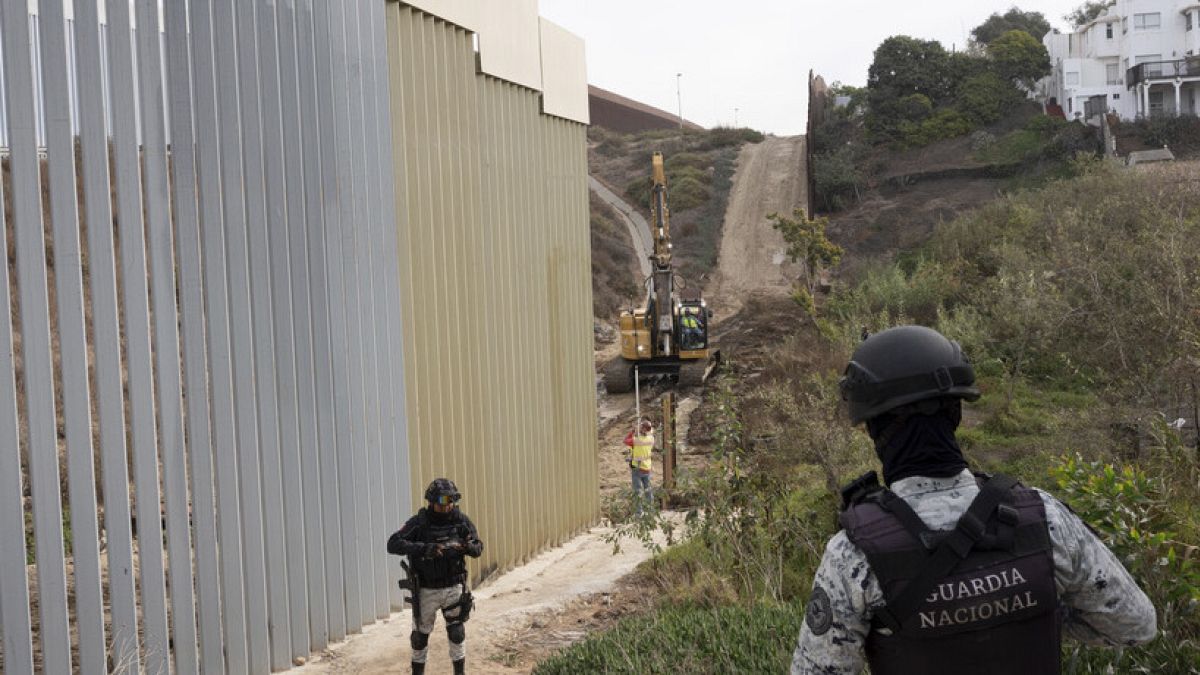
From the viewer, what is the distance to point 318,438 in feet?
29.8

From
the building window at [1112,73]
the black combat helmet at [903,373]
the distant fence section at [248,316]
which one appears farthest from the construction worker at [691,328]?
the building window at [1112,73]

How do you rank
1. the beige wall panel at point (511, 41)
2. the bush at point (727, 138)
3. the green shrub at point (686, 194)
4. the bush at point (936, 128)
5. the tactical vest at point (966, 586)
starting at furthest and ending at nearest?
the bush at point (727, 138)
the green shrub at point (686, 194)
the bush at point (936, 128)
the beige wall panel at point (511, 41)
the tactical vest at point (966, 586)

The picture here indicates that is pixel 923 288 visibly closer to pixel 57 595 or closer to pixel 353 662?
pixel 353 662

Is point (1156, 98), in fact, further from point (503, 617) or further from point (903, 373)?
point (903, 373)

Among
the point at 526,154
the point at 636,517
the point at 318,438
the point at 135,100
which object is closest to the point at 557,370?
the point at 526,154

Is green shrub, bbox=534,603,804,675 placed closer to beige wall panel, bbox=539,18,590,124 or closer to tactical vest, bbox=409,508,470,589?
tactical vest, bbox=409,508,470,589

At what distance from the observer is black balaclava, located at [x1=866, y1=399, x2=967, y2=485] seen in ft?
9.12

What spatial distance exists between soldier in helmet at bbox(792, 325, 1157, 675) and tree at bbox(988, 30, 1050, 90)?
5427cm

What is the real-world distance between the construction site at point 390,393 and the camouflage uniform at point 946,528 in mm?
30

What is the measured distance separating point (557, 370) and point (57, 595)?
317 inches

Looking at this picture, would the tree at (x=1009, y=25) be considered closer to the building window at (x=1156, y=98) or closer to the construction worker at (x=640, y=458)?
the building window at (x=1156, y=98)

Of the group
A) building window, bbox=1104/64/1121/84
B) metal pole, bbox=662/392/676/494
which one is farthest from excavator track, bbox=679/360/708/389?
building window, bbox=1104/64/1121/84

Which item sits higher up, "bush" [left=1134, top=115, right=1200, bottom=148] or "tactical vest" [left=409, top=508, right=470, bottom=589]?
"bush" [left=1134, top=115, right=1200, bottom=148]

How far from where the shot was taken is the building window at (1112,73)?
5172 cm
